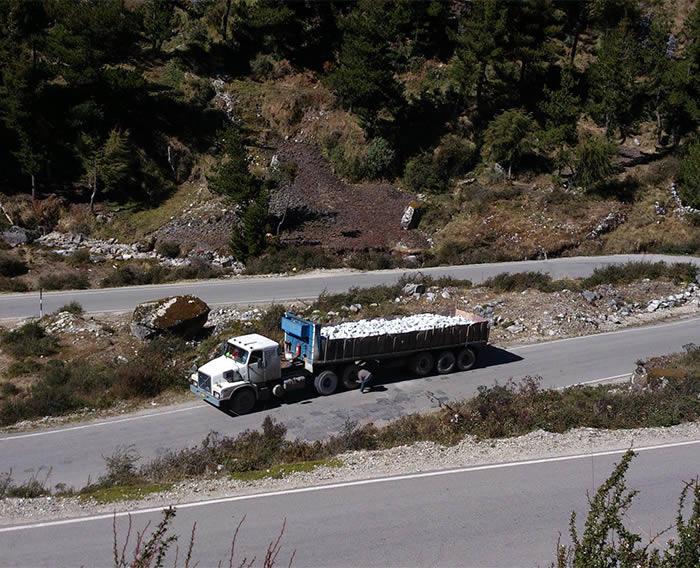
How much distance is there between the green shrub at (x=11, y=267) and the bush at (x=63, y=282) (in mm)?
1776

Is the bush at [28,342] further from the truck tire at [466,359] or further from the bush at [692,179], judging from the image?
the bush at [692,179]

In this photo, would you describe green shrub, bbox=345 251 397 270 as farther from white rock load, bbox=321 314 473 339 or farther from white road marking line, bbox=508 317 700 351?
white road marking line, bbox=508 317 700 351

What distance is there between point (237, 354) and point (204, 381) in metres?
1.26

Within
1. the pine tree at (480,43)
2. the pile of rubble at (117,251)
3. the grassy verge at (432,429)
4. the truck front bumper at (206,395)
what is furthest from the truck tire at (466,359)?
the pine tree at (480,43)

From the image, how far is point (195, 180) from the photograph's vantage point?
1903 inches

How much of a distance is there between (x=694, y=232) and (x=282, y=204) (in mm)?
25198

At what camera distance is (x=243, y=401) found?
20.7 meters

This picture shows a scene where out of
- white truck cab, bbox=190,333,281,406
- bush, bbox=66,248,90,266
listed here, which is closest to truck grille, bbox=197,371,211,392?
white truck cab, bbox=190,333,281,406

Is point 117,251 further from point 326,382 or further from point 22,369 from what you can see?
point 326,382

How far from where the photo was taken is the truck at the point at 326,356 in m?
20.7

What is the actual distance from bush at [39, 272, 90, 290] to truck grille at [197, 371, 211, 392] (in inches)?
611

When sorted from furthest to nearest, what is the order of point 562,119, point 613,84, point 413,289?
1. point 613,84
2. point 562,119
3. point 413,289

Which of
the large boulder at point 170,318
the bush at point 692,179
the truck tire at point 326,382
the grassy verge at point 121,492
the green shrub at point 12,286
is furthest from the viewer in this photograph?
the bush at point 692,179

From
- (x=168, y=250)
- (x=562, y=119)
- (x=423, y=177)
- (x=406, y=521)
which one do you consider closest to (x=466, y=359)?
(x=406, y=521)
